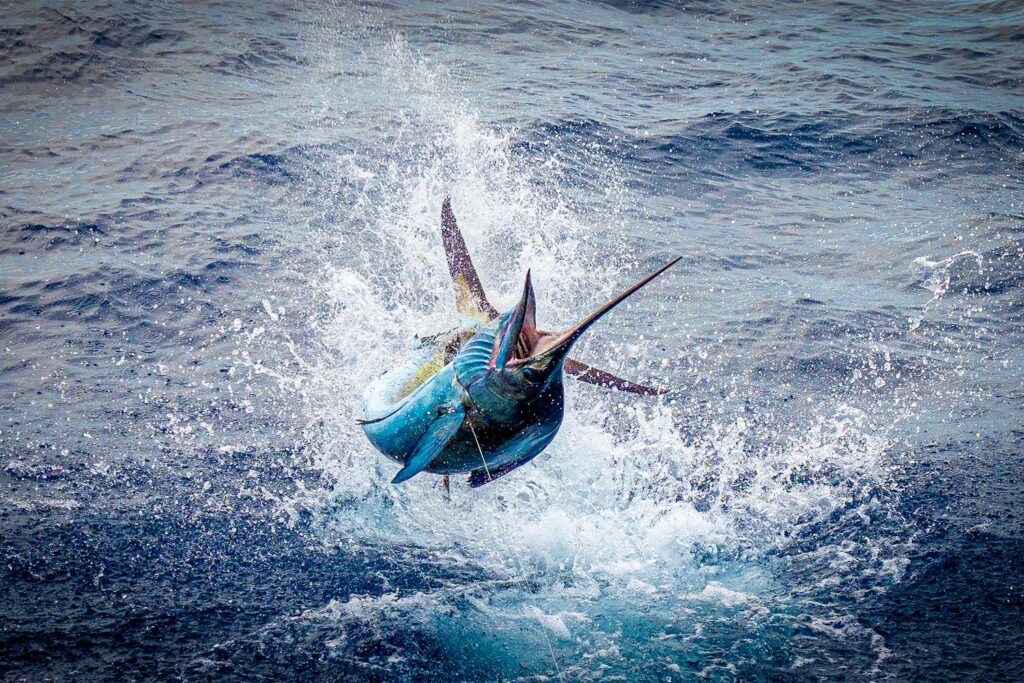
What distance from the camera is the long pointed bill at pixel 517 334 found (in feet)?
10.00

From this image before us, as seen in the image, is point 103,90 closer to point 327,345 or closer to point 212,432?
Result: point 327,345

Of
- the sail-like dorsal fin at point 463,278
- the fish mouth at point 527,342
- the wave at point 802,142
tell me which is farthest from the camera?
the wave at point 802,142

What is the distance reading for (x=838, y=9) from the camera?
58.4ft

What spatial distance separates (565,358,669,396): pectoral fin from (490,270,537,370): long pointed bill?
0.75 ft

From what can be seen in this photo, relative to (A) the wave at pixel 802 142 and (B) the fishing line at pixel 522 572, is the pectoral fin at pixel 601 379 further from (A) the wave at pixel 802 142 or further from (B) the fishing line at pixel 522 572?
(A) the wave at pixel 802 142

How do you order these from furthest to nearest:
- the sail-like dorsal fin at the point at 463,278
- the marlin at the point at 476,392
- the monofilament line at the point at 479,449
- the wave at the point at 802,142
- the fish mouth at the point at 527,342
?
the wave at the point at 802,142, the sail-like dorsal fin at the point at 463,278, the monofilament line at the point at 479,449, the marlin at the point at 476,392, the fish mouth at the point at 527,342

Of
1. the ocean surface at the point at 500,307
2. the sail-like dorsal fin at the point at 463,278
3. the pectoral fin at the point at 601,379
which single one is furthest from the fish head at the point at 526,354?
the ocean surface at the point at 500,307

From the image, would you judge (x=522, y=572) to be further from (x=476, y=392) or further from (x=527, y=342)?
(x=527, y=342)

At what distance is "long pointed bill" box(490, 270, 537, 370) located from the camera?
3.05m

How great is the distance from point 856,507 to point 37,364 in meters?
5.53

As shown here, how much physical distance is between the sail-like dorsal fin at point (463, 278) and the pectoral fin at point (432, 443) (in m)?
0.65

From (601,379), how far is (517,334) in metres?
0.50

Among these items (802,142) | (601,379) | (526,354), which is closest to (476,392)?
(526,354)

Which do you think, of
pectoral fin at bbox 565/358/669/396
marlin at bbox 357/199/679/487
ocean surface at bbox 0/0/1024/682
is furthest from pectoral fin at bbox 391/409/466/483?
ocean surface at bbox 0/0/1024/682
